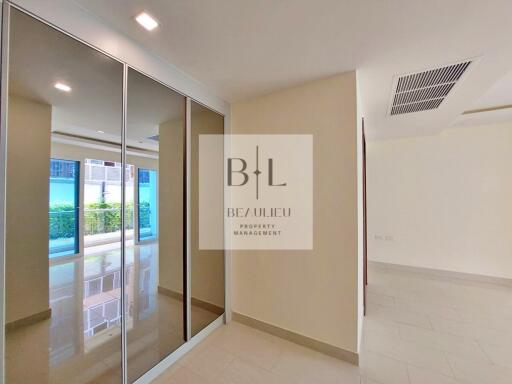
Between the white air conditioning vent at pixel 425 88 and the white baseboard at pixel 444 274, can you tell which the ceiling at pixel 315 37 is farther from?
the white baseboard at pixel 444 274

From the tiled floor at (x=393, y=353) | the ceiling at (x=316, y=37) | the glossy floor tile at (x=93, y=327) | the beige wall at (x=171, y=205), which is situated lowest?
the tiled floor at (x=393, y=353)

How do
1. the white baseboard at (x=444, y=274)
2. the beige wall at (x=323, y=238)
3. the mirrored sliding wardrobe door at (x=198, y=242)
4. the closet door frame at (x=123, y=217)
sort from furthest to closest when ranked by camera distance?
the white baseboard at (x=444, y=274)
the mirrored sliding wardrobe door at (x=198, y=242)
the beige wall at (x=323, y=238)
the closet door frame at (x=123, y=217)

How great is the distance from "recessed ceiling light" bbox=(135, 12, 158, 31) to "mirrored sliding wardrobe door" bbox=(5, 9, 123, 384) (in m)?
0.37

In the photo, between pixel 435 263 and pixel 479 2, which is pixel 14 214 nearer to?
pixel 479 2

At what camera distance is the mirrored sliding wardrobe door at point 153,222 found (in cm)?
185

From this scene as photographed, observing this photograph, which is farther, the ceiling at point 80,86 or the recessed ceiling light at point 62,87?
the recessed ceiling light at point 62,87

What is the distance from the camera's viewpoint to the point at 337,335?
217 centimetres

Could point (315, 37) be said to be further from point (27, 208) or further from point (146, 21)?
point (27, 208)

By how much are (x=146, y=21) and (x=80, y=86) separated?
66 centimetres

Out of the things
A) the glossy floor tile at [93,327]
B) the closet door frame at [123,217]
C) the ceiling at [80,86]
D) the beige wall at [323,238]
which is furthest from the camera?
the beige wall at [323,238]

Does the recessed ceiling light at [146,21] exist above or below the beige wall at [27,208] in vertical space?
above

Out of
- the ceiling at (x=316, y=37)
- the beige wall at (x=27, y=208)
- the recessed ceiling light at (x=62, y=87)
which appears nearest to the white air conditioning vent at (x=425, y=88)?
the ceiling at (x=316, y=37)

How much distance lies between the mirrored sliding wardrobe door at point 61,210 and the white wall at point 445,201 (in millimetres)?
4804

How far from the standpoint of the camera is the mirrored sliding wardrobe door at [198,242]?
242 centimetres
